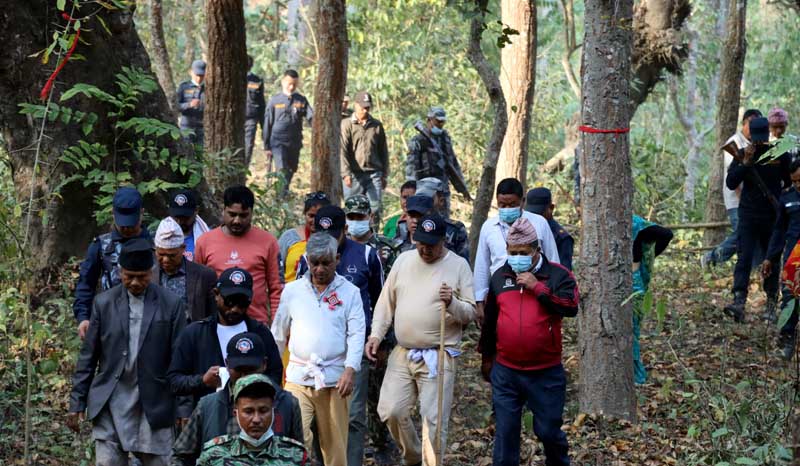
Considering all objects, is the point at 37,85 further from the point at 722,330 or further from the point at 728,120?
the point at 728,120

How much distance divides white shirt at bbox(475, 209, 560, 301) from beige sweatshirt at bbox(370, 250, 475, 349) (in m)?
0.81

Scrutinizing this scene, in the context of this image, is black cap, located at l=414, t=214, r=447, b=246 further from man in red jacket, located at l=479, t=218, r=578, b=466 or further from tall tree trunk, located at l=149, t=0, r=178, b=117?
tall tree trunk, located at l=149, t=0, r=178, b=117

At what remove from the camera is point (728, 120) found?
16219 millimetres

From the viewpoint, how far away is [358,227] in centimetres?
860

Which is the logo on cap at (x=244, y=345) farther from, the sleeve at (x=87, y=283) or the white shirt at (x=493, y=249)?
the white shirt at (x=493, y=249)

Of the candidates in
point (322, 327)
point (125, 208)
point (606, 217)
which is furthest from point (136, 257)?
point (606, 217)

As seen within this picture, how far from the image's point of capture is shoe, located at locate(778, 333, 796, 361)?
10.4 metres

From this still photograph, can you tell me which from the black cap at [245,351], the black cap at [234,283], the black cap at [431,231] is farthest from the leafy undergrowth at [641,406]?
the black cap at [245,351]

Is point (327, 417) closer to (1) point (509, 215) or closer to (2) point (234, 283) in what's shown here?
(2) point (234, 283)

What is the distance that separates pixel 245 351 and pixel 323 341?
158 cm

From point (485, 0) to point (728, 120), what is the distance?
254 inches

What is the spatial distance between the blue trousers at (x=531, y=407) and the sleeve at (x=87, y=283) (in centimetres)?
286

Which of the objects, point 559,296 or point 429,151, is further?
point 429,151

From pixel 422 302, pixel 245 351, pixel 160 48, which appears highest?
pixel 160 48
